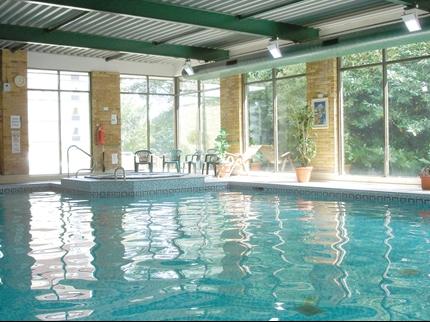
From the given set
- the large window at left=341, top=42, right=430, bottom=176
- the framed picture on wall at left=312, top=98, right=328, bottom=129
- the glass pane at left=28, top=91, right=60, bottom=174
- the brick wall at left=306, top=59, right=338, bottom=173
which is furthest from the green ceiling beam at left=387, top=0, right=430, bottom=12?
the glass pane at left=28, top=91, right=60, bottom=174

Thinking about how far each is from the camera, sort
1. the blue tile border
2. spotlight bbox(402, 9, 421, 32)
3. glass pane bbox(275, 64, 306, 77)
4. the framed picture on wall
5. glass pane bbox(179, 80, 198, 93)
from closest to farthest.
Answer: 1. spotlight bbox(402, 9, 421, 32)
2. the blue tile border
3. the framed picture on wall
4. glass pane bbox(275, 64, 306, 77)
5. glass pane bbox(179, 80, 198, 93)

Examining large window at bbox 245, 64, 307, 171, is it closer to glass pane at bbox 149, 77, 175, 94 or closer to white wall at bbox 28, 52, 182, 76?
white wall at bbox 28, 52, 182, 76

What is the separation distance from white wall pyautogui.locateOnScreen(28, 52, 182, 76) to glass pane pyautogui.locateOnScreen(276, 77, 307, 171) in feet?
14.4

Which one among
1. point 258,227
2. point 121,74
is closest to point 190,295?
point 258,227

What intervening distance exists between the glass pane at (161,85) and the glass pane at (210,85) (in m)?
1.20

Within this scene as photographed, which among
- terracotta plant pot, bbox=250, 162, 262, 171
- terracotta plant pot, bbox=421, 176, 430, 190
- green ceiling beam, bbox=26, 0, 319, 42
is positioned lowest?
terracotta plant pot, bbox=421, 176, 430, 190

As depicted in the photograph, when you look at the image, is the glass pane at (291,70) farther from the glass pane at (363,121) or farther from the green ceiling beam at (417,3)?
the green ceiling beam at (417,3)

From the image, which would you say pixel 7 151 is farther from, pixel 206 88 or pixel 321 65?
pixel 321 65

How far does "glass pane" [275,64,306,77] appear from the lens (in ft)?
40.7

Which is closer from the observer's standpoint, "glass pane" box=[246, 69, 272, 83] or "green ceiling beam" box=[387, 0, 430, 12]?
"green ceiling beam" box=[387, 0, 430, 12]

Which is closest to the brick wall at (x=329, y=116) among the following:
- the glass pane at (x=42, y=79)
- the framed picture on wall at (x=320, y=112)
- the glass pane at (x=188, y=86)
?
the framed picture on wall at (x=320, y=112)

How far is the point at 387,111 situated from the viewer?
34.5ft

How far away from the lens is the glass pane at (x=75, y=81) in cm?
1443

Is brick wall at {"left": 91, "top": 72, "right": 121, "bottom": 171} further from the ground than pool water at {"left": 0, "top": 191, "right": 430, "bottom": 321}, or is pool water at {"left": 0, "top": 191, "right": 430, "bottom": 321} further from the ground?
brick wall at {"left": 91, "top": 72, "right": 121, "bottom": 171}
